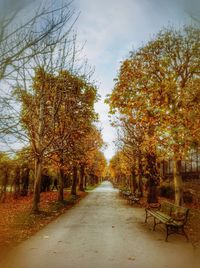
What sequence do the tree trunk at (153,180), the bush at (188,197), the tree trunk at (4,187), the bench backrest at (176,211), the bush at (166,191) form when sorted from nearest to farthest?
the bench backrest at (176,211) < the bush at (188,197) < the tree trunk at (153,180) < the tree trunk at (4,187) < the bush at (166,191)

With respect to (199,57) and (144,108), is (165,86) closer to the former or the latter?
(144,108)

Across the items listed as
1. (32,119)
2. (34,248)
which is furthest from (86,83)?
(34,248)

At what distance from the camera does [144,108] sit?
Answer: 13.8m

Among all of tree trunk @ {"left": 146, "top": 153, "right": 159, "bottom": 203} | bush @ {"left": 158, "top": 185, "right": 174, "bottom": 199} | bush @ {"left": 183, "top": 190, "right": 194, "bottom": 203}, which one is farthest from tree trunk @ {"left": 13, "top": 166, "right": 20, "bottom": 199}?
bush @ {"left": 183, "top": 190, "right": 194, "bottom": 203}

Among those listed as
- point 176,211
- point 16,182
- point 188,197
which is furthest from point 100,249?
point 16,182

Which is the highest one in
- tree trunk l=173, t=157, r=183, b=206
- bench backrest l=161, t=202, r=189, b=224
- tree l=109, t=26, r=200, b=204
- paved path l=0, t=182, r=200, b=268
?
tree l=109, t=26, r=200, b=204

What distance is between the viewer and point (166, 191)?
28000 millimetres

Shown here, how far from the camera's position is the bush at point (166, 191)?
2673cm

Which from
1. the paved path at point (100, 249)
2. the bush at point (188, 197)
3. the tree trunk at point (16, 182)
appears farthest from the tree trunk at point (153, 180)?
the tree trunk at point (16, 182)

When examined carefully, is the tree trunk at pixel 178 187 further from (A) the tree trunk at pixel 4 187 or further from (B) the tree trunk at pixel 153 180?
(A) the tree trunk at pixel 4 187

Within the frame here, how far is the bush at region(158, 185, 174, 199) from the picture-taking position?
26734 millimetres

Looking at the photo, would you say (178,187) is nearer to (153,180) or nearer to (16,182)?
(153,180)

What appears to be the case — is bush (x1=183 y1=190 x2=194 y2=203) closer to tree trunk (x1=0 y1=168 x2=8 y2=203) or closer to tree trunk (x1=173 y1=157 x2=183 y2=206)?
tree trunk (x1=173 y1=157 x2=183 y2=206)

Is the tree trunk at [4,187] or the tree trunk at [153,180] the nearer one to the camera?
the tree trunk at [153,180]
